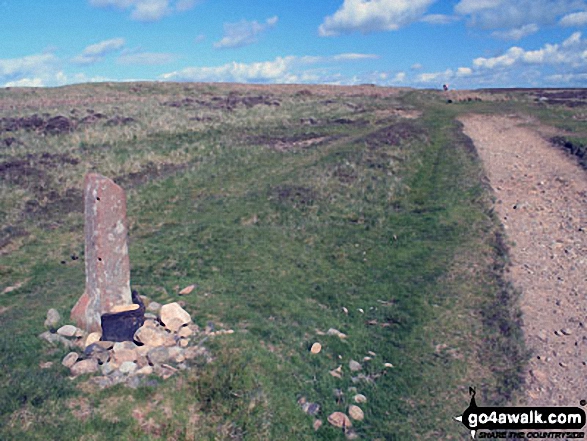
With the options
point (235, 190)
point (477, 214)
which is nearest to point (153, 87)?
point (235, 190)

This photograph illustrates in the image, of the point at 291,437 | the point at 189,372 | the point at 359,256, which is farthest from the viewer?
the point at 359,256

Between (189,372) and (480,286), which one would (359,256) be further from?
(189,372)

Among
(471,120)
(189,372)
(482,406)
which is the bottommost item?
(482,406)

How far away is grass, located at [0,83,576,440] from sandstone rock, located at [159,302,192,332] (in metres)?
0.44

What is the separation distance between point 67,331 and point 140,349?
4.59 feet

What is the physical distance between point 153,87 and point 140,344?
74341 millimetres

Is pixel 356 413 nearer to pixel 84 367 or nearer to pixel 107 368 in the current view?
pixel 107 368

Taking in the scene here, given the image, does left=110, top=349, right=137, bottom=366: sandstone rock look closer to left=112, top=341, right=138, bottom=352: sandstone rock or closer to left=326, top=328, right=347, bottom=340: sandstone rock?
left=112, top=341, right=138, bottom=352: sandstone rock

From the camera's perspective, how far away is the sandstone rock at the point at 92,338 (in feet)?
23.2

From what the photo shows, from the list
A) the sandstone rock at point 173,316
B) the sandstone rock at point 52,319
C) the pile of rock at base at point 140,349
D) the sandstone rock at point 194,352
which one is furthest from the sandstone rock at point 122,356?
the sandstone rock at point 52,319

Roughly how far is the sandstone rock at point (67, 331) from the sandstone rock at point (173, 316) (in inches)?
52.0

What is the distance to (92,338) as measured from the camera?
714 cm

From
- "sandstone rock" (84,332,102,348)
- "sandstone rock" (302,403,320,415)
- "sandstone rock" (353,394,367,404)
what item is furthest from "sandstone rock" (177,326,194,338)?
"sandstone rock" (353,394,367,404)

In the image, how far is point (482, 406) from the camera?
665 centimetres
